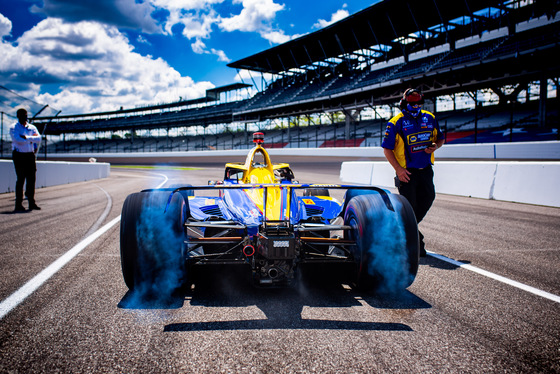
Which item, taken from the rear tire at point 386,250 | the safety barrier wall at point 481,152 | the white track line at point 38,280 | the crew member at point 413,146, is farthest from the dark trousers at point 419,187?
the safety barrier wall at point 481,152

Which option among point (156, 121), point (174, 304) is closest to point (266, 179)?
point (174, 304)

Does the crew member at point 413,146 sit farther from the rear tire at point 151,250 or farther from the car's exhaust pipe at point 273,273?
the rear tire at point 151,250

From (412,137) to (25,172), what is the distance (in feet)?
24.3

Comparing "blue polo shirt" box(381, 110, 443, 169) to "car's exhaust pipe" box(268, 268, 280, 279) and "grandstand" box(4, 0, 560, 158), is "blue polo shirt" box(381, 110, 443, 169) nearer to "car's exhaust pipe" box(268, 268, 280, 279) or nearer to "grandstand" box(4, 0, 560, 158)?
"car's exhaust pipe" box(268, 268, 280, 279)

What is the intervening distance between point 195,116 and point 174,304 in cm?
5766

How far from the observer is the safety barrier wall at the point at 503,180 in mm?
7965

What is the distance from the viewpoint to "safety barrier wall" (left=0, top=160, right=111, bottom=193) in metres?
11.1

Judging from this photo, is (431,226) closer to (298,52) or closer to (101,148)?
(298,52)

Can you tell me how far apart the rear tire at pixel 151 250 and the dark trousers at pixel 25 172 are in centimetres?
586

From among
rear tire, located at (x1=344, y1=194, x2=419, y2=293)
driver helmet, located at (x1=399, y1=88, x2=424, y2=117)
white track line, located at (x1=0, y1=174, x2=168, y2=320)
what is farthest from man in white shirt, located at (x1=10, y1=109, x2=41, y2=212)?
rear tire, located at (x1=344, y1=194, x2=419, y2=293)

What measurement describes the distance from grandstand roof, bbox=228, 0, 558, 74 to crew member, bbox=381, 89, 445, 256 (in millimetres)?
27525

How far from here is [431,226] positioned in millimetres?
5891

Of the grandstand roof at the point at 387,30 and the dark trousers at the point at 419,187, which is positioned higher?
the grandstand roof at the point at 387,30

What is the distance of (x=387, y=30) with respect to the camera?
114ft
